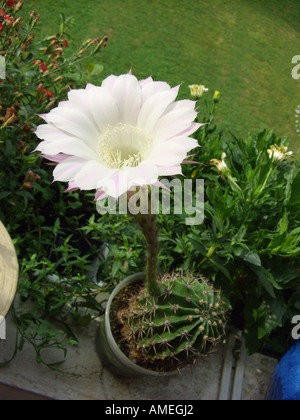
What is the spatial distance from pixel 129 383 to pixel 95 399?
0.36ft

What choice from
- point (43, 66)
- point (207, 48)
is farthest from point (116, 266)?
point (207, 48)

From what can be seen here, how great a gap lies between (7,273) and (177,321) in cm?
40

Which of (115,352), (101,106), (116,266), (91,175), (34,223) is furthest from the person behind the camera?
(34,223)

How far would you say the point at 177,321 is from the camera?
101 cm

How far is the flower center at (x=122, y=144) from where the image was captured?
79 cm

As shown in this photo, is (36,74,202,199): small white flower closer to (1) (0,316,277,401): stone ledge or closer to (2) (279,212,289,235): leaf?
(2) (279,212,289,235): leaf

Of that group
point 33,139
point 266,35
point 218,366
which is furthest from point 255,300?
point 266,35

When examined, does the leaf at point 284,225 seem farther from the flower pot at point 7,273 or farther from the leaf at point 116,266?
the flower pot at point 7,273

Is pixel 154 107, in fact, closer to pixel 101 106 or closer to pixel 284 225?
pixel 101 106

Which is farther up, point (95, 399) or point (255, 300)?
point (255, 300)

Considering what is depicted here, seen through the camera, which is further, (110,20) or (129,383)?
(110,20)

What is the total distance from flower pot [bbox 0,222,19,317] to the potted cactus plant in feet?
0.97

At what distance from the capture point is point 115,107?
2.58 feet
